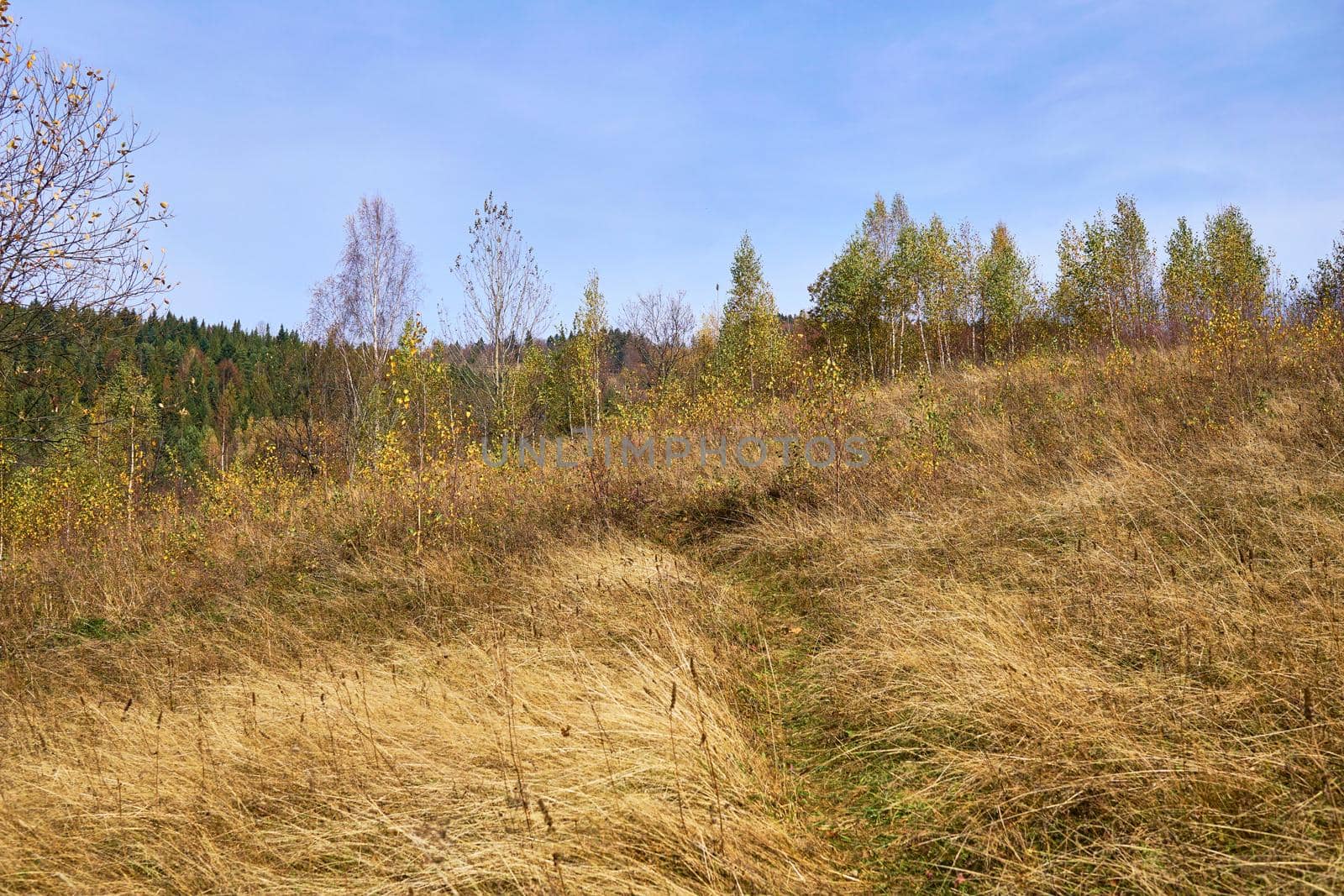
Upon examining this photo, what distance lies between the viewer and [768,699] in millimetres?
3551

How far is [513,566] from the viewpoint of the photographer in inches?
235

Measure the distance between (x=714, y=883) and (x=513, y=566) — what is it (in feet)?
14.3

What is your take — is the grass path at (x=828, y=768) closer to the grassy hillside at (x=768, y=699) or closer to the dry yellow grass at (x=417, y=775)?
Result: the grassy hillside at (x=768, y=699)

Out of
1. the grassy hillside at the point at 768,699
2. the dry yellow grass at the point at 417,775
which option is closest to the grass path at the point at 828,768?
the grassy hillside at the point at 768,699

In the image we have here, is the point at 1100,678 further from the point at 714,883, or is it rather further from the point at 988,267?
the point at 988,267

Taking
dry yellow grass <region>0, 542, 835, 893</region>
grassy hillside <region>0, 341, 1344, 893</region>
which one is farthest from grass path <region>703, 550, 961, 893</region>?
dry yellow grass <region>0, 542, 835, 893</region>

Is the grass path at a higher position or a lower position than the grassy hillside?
lower

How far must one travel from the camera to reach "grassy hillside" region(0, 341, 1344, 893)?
2.02 meters

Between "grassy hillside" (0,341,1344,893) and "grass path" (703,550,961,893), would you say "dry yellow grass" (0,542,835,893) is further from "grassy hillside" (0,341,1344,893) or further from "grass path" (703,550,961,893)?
"grass path" (703,550,961,893)

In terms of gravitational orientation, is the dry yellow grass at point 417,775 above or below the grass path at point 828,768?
above

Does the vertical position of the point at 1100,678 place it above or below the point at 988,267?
below

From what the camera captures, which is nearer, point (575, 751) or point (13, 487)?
point (575, 751)

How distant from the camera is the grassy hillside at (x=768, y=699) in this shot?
2023mm

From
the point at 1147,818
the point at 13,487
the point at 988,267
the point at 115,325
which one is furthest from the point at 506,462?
the point at 988,267
